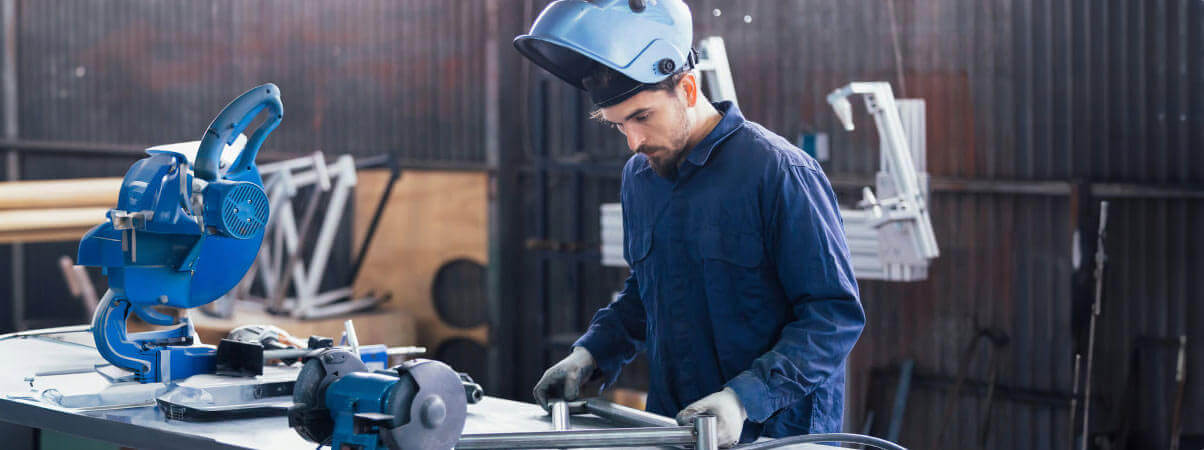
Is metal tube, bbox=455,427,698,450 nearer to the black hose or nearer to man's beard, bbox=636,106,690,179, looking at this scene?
the black hose

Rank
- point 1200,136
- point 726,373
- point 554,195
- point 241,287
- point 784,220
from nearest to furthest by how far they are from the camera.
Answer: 1. point 784,220
2. point 726,373
3. point 1200,136
4. point 554,195
5. point 241,287

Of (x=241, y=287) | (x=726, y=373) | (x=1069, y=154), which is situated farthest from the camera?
(x=241, y=287)

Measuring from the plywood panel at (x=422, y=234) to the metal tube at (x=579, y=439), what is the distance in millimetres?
4579

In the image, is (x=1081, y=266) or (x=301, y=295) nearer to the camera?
(x=1081, y=266)

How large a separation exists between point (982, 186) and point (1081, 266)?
0.48 metres

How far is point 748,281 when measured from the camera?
1859 millimetres

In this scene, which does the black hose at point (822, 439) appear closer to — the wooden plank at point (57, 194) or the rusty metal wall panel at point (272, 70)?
the wooden plank at point (57, 194)

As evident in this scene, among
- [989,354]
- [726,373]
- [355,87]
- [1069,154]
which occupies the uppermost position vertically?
[355,87]

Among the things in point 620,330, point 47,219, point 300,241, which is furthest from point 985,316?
point 47,219

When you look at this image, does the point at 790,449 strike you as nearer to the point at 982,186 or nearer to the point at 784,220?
the point at 784,220

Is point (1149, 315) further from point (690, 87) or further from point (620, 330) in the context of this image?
point (690, 87)

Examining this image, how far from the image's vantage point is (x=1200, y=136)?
372 centimetres

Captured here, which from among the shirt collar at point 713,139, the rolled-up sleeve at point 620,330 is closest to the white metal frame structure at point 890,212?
the rolled-up sleeve at point 620,330

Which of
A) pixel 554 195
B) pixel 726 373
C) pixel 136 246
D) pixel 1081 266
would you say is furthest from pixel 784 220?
pixel 554 195
